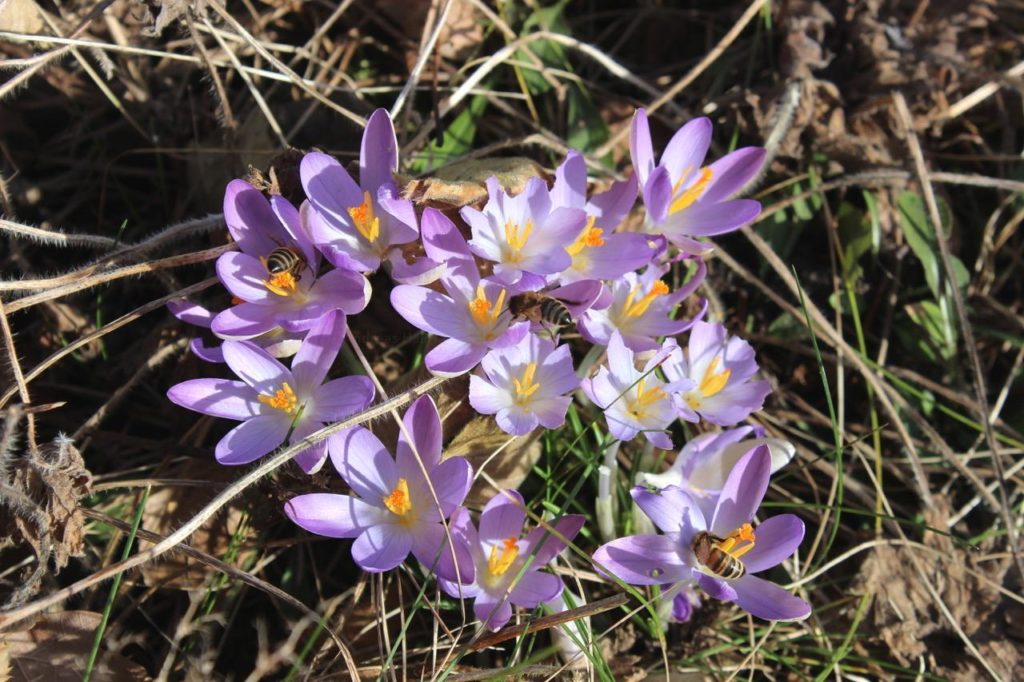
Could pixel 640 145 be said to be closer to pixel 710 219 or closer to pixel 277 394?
pixel 710 219

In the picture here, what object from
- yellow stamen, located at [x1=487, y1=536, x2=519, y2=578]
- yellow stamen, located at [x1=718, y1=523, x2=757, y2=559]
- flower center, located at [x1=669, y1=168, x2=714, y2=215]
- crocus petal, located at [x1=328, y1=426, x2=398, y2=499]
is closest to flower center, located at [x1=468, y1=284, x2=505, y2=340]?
crocus petal, located at [x1=328, y1=426, x2=398, y2=499]

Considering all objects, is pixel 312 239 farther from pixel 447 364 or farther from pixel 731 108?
pixel 731 108

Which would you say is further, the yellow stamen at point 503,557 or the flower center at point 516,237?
the flower center at point 516,237

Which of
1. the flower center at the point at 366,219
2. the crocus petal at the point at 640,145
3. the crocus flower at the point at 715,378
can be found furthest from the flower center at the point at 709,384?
the flower center at the point at 366,219

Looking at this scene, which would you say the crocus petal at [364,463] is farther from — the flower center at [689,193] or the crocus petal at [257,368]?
the flower center at [689,193]

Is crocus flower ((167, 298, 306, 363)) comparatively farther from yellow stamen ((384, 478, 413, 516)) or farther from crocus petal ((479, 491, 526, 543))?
crocus petal ((479, 491, 526, 543))

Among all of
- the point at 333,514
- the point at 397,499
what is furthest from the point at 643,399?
the point at 333,514

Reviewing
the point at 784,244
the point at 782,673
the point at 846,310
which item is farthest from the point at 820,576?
the point at 784,244
